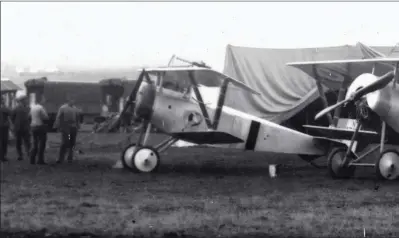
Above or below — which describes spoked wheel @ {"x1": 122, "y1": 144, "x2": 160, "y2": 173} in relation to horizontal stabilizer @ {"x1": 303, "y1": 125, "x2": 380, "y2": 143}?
below

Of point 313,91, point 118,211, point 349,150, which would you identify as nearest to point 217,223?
point 118,211

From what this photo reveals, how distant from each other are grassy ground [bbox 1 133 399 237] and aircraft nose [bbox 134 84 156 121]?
1.05 meters

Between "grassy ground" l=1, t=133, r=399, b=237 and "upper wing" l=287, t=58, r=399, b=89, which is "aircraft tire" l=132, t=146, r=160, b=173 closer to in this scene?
"grassy ground" l=1, t=133, r=399, b=237

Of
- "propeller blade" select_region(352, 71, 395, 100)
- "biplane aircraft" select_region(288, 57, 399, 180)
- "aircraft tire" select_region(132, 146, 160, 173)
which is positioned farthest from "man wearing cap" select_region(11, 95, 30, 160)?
"propeller blade" select_region(352, 71, 395, 100)

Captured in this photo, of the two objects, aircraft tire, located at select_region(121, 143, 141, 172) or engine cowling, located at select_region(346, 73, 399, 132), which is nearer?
engine cowling, located at select_region(346, 73, 399, 132)

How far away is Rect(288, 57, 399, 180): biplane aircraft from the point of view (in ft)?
33.9

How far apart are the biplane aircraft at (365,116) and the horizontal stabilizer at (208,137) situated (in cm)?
153

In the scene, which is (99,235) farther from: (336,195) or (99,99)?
(99,99)

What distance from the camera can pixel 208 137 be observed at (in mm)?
11570

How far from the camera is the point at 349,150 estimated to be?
1078 cm

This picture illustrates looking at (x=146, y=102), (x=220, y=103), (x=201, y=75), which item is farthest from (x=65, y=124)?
(x=220, y=103)

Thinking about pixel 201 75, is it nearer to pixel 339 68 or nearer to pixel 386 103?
pixel 339 68

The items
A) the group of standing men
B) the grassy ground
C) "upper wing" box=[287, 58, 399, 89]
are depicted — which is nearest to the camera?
the grassy ground

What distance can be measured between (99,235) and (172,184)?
4.70m
